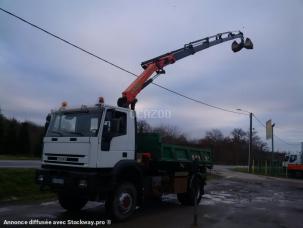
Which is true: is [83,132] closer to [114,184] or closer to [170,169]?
[114,184]

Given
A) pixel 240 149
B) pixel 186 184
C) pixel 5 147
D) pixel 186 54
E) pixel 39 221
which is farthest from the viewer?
pixel 240 149

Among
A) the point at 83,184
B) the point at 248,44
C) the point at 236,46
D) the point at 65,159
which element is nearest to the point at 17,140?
the point at 236,46

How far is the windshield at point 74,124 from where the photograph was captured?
9891 mm

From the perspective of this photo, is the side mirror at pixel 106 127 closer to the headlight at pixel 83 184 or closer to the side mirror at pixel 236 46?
the headlight at pixel 83 184

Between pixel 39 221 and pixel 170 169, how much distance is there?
15.0 feet

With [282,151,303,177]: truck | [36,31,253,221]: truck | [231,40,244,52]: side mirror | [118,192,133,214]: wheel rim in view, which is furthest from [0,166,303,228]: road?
[282,151,303,177]: truck

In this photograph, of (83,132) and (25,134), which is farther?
(25,134)

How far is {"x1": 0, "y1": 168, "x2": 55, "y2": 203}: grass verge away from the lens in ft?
43.8

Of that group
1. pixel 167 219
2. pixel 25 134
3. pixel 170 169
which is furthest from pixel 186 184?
pixel 25 134

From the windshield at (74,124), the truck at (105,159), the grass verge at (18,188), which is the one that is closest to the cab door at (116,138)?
the truck at (105,159)

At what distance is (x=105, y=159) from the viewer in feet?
32.4

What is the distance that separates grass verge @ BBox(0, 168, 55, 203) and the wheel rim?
450 centimetres

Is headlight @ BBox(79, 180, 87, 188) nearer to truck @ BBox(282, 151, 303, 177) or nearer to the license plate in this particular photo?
A: the license plate

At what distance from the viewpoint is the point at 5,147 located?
56.9 metres
